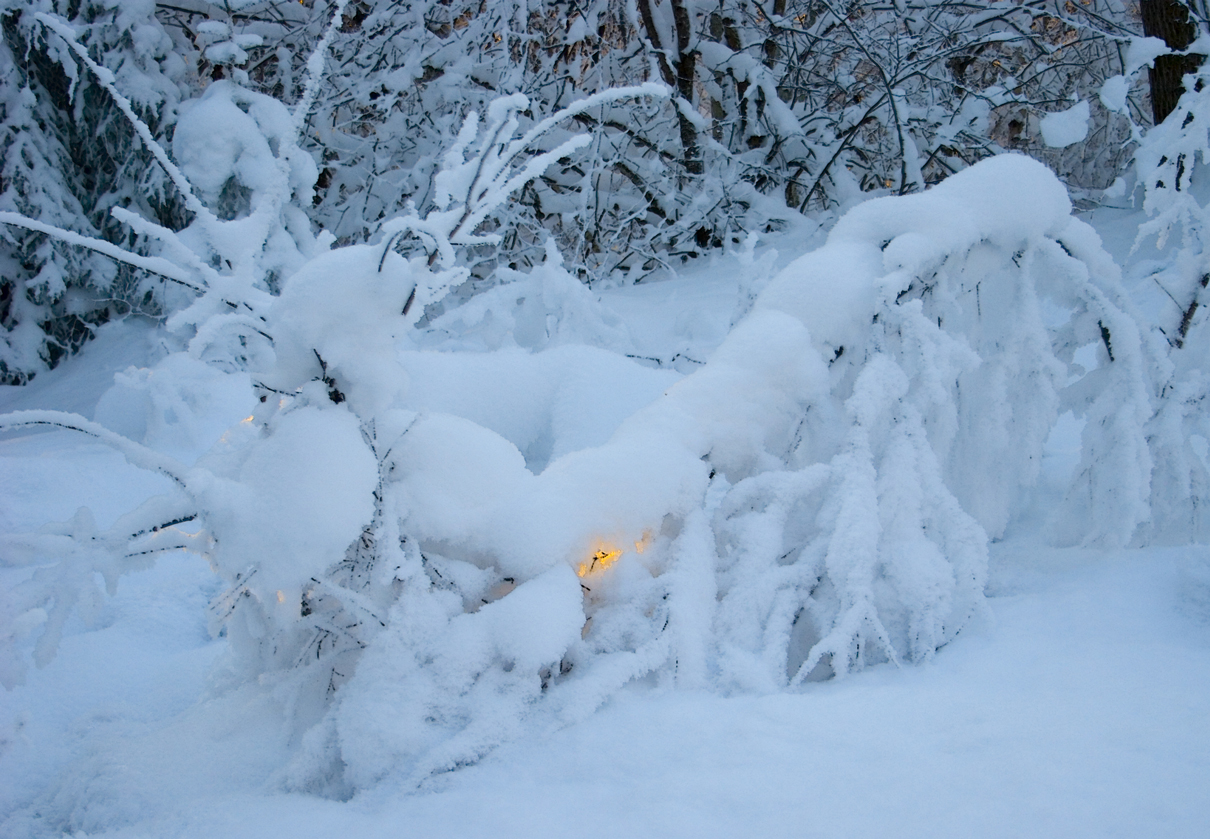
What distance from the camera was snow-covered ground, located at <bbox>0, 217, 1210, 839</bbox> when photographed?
1.17 metres

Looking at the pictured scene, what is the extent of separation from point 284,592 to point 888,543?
130cm

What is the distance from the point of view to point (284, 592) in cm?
145

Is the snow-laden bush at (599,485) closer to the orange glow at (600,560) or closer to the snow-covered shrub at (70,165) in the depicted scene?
the orange glow at (600,560)

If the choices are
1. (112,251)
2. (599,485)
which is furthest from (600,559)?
(112,251)

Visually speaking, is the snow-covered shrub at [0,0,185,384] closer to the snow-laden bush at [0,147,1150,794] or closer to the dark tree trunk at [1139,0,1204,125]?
the snow-laden bush at [0,147,1150,794]

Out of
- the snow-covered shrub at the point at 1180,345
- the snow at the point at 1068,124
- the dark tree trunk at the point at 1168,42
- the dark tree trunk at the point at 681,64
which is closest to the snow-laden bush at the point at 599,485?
the snow-covered shrub at the point at 1180,345

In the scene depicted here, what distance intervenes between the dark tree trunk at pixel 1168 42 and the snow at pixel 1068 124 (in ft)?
8.17

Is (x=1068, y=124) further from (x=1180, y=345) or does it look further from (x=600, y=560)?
(x=600, y=560)

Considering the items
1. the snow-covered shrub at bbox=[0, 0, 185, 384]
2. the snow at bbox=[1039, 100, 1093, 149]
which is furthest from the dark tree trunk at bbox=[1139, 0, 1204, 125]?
the snow-covered shrub at bbox=[0, 0, 185, 384]

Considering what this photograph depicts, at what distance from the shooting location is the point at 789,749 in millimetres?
1333

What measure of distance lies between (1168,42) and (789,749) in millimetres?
6200

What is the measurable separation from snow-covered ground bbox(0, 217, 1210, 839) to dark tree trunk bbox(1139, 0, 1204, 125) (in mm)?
4824

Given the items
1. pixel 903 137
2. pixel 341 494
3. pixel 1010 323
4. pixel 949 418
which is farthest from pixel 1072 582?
pixel 903 137

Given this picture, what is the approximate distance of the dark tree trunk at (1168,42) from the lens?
5094mm
